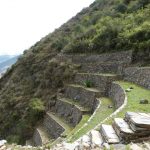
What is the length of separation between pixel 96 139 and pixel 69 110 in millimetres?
17807

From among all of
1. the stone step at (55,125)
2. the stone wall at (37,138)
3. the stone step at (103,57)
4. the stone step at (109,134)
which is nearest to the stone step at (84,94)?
the stone step at (55,125)

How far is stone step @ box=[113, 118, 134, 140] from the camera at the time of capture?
1123 cm

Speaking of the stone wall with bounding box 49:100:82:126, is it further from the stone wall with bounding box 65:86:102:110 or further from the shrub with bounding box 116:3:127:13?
the shrub with bounding box 116:3:127:13

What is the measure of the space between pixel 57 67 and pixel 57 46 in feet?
28.2

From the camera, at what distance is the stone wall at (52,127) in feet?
90.1

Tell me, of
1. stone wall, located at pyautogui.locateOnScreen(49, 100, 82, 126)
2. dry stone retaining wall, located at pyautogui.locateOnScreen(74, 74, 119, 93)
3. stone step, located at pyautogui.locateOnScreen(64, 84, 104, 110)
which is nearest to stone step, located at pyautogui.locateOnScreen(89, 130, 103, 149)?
stone wall, located at pyautogui.locateOnScreen(49, 100, 82, 126)

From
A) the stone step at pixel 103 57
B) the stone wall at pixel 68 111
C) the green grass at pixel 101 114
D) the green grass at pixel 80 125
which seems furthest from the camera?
A: the stone step at pixel 103 57

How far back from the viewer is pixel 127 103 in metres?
18.9

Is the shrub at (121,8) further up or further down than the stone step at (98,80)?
further up

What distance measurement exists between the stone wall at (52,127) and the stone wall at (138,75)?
18.8ft

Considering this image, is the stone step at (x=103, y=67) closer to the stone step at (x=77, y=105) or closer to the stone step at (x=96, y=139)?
the stone step at (x=77, y=105)

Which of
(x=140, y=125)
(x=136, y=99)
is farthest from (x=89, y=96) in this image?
(x=140, y=125)

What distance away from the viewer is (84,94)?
98.6 ft

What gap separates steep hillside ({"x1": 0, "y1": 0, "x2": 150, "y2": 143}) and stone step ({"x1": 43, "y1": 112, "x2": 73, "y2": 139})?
288cm
